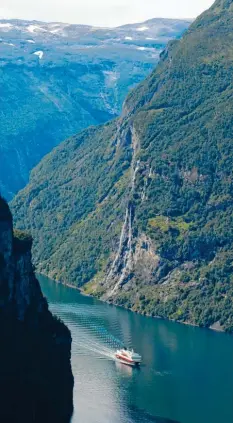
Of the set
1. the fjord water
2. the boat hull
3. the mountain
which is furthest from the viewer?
the boat hull

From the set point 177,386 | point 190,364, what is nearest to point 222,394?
point 177,386

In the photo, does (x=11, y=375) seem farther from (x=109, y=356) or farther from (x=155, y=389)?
(x=109, y=356)

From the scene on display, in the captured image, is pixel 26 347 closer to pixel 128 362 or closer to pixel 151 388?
pixel 151 388

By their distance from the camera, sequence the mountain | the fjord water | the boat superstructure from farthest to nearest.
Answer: the boat superstructure < the fjord water < the mountain

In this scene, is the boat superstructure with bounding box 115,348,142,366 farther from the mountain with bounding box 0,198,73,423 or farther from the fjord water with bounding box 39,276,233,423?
the mountain with bounding box 0,198,73,423

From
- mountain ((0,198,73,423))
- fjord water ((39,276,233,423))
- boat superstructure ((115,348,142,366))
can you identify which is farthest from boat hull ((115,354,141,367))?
mountain ((0,198,73,423))

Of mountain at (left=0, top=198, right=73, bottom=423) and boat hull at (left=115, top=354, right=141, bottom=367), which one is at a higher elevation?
mountain at (left=0, top=198, right=73, bottom=423)

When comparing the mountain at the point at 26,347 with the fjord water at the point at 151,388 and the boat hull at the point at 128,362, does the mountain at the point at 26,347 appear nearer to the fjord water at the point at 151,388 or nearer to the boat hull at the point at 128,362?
the fjord water at the point at 151,388
